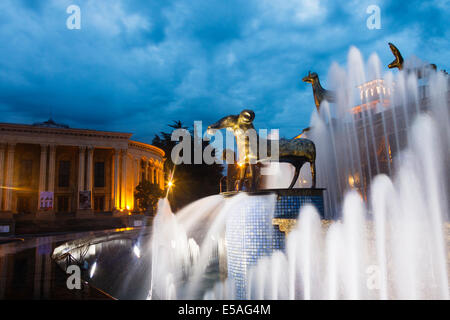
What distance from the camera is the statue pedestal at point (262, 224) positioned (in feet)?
26.6

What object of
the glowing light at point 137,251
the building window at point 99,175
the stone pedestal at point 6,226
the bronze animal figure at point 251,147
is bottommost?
the glowing light at point 137,251

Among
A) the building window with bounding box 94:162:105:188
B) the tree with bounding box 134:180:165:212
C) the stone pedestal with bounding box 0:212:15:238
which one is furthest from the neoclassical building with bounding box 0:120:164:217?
the tree with bounding box 134:180:165:212

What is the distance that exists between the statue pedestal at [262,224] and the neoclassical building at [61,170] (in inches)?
1301

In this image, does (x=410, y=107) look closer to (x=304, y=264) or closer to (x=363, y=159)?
(x=363, y=159)

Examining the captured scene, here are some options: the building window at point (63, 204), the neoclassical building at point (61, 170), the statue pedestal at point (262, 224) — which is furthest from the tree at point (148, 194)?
the statue pedestal at point (262, 224)

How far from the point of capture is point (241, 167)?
29.9 feet

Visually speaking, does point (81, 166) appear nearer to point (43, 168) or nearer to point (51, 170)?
point (51, 170)

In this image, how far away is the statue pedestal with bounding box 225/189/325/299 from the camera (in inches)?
319

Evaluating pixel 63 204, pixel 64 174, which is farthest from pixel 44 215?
pixel 64 174

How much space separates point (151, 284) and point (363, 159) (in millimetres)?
22000

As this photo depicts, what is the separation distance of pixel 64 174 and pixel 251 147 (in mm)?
41193

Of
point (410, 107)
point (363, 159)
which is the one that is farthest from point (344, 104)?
point (363, 159)

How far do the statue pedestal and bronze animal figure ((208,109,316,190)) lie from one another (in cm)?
63

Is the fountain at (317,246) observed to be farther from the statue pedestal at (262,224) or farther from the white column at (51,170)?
the white column at (51,170)
